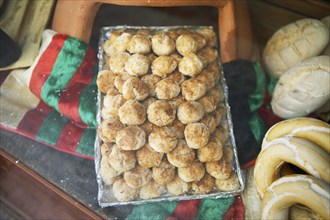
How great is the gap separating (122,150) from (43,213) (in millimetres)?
522

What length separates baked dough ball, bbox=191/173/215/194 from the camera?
1336 millimetres

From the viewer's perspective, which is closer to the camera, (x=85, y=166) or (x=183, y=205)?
(x=183, y=205)

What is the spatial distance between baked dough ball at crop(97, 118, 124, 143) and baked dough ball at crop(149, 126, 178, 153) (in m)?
0.12

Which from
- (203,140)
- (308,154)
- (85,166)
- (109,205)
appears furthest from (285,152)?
(85,166)

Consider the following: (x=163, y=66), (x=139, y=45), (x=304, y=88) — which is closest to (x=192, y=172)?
(x=163, y=66)

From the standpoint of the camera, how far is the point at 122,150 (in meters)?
1.27

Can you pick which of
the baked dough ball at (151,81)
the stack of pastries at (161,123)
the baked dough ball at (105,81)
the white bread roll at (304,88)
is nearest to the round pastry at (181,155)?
the stack of pastries at (161,123)

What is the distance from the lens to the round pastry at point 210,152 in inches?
51.2

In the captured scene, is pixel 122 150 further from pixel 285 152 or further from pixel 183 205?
pixel 285 152

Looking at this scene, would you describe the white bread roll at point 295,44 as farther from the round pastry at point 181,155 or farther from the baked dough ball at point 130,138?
the baked dough ball at point 130,138

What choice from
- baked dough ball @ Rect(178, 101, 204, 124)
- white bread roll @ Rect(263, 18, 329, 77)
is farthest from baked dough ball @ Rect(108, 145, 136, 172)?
white bread roll @ Rect(263, 18, 329, 77)

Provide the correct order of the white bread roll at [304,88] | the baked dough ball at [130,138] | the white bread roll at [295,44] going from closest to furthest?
1. the baked dough ball at [130,138]
2. the white bread roll at [304,88]
3. the white bread roll at [295,44]

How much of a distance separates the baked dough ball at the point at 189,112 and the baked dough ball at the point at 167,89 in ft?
0.17

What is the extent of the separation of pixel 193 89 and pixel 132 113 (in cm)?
24
